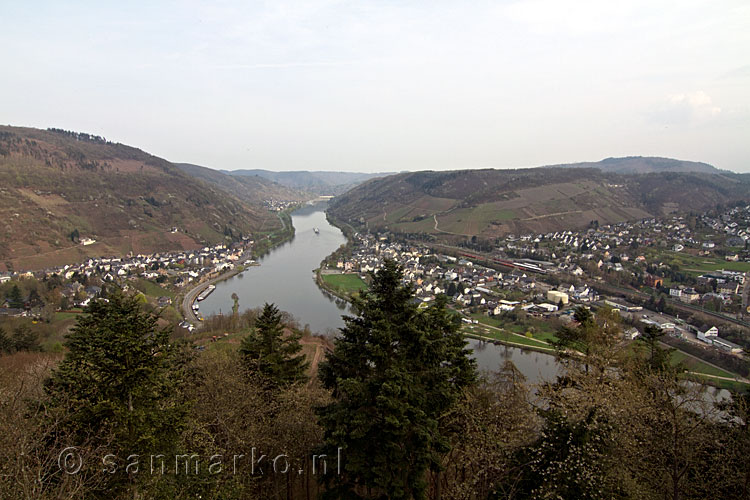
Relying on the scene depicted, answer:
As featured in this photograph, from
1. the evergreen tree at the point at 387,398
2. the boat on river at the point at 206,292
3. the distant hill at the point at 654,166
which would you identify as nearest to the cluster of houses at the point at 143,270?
the boat on river at the point at 206,292

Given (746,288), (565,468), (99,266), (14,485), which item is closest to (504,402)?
(565,468)

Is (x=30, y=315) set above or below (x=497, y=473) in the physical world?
below

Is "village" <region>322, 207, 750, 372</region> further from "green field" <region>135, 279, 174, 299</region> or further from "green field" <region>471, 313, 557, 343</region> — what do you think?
"green field" <region>135, 279, 174, 299</region>

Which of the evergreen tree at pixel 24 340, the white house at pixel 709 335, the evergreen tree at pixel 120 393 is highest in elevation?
the evergreen tree at pixel 120 393

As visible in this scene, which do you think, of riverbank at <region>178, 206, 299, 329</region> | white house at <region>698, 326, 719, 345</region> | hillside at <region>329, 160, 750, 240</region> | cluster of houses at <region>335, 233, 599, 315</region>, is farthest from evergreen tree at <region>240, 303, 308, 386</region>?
hillside at <region>329, 160, 750, 240</region>

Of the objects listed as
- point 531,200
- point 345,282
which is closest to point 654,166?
point 531,200

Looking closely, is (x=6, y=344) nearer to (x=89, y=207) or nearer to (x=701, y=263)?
(x=89, y=207)

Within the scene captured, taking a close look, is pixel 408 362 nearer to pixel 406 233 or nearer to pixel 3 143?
pixel 406 233

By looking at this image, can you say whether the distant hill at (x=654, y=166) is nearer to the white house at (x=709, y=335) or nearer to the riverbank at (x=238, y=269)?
the riverbank at (x=238, y=269)
